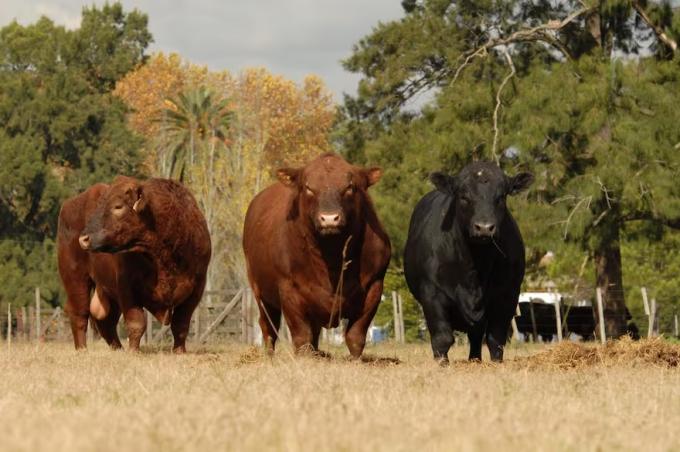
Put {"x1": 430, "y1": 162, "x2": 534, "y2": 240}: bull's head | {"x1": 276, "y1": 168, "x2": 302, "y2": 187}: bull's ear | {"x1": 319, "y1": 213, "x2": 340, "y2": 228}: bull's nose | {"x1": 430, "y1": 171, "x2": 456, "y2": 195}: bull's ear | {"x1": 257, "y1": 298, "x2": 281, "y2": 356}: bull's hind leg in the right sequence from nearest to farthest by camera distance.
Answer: {"x1": 430, "y1": 162, "x2": 534, "y2": 240}: bull's head < {"x1": 319, "y1": 213, "x2": 340, "y2": 228}: bull's nose < {"x1": 430, "y1": 171, "x2": 456, "y2": 195}: bull's ear < {"x1": 276, "y1": 168, "x2": 302, "y2": 187}: bull's ear < {"x1": 257, "y1": 298, "x2": 281, "y2": 356}: bull's hind leg

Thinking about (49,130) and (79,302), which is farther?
(49,130)

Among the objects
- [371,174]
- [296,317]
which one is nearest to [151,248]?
[296,317]

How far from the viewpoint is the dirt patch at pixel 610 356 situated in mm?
8874

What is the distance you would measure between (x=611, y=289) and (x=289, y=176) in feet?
47.7

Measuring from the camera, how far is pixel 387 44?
1027 inches

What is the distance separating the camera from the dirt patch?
8.87m

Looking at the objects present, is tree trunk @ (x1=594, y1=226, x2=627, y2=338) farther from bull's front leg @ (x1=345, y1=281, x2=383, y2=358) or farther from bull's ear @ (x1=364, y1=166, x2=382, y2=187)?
bull's front leg @ (x1=345, y1=281, x2=383, y2=358)

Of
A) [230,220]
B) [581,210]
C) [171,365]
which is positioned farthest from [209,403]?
[230,220]

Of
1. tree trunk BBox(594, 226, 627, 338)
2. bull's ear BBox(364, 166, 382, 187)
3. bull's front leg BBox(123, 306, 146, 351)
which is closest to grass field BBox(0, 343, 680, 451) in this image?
bull's ear BBox(364, 166, 382, 187)

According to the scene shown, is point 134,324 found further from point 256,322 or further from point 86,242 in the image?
point 256,322

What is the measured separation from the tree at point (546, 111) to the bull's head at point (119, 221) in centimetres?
927

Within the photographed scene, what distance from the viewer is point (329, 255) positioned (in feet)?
32.8

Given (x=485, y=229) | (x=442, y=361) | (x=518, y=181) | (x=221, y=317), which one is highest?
(x=518, y=181)

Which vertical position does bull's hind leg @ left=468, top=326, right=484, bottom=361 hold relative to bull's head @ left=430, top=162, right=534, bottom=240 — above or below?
below
